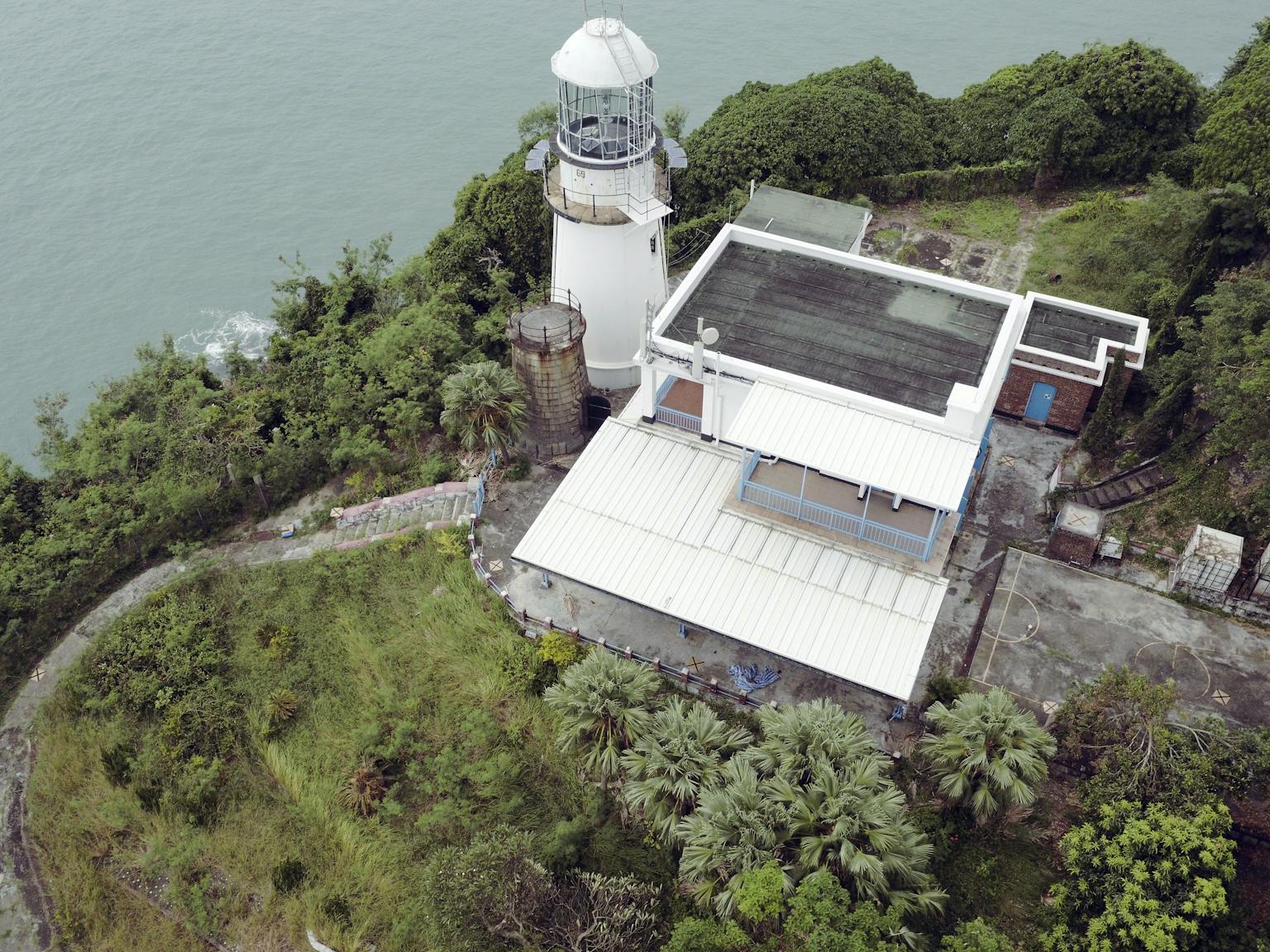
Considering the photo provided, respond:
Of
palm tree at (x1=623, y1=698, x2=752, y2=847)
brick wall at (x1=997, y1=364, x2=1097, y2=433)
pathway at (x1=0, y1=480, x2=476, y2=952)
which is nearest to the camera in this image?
palm tree at (x1=623, y1=698, x2=752, y2=847)

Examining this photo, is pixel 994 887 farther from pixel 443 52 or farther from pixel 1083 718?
pixel 443 52

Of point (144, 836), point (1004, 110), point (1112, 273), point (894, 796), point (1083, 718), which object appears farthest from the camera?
point (1004, 110)

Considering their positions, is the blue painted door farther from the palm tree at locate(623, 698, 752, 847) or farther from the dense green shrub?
the palm tree at locate(623, 698, 752, 847)

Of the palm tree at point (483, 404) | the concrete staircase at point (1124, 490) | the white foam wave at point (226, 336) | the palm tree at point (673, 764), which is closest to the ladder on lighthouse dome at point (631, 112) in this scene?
the palm tree at point (483, 404)

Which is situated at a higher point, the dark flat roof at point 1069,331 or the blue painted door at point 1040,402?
the dark flat roof at point 1069,331

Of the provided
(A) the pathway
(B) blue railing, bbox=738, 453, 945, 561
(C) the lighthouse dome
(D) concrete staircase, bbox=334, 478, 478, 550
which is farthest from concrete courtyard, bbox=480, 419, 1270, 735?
(C) the lighthouse dome

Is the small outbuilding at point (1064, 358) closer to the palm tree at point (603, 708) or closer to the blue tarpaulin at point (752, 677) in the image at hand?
the blue tarpaulin at point (752, 677)

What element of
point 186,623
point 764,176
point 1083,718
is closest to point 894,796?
point 1083,718
